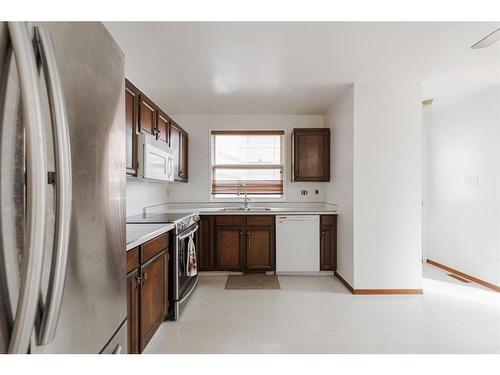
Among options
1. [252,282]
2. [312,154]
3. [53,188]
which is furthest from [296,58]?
[252,282]

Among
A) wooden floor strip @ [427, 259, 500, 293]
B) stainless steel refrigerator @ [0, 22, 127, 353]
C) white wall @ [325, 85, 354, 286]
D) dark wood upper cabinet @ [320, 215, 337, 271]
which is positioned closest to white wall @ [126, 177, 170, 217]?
stainless steel refrigerator @ [0, 22, 127, 353]

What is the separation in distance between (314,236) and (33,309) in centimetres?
369

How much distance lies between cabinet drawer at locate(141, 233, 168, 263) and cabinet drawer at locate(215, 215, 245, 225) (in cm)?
→ 158

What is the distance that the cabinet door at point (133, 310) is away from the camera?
1.71 m

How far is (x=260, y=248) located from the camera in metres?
4.06

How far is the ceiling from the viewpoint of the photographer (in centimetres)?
219

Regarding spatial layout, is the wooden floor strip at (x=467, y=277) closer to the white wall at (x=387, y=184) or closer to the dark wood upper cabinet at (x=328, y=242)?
the white wall at (x=387, y=184)

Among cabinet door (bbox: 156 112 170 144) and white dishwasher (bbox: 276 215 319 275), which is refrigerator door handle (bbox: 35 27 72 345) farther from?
white dishwasher (bbox: 276 215 319 275)

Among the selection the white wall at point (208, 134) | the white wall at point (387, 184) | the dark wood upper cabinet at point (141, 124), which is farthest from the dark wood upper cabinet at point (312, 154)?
the dark wood upper cabinet at point (141, 124)

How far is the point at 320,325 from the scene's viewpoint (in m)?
2.51

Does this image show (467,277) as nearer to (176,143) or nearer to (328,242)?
(328,242)

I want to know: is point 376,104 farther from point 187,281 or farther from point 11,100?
point 11,100

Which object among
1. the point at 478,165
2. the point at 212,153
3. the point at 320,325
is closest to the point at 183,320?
the point at 320,325

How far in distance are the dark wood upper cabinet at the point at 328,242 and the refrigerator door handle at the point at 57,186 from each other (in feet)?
11.9
